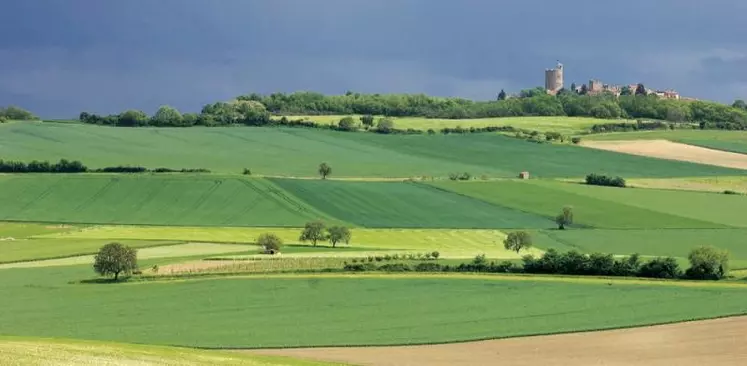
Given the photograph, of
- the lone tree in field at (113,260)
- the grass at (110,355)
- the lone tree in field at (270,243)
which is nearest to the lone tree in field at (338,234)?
the lone tree in field at (270,243)

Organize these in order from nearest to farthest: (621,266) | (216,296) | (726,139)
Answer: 1. (216,296)
2. (621,266)
3. (726,139)

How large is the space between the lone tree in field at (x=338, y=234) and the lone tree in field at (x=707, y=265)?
2593 cm

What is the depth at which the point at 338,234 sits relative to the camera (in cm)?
8331

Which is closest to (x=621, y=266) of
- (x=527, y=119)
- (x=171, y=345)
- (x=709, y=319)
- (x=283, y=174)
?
(x=709, y=319)

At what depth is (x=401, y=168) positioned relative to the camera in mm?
131875

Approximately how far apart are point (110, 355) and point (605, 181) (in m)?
85.1

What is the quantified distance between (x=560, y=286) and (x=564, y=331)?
1323 cm

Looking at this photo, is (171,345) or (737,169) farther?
(737,169)

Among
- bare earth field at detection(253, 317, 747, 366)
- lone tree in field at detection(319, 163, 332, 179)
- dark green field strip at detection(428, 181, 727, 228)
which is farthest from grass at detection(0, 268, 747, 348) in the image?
lone tree in field at detection(319, 163, 332, 179)

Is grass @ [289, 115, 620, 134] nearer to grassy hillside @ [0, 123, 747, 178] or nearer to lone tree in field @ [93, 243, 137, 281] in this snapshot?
grassy hillside @ [0, 123, 747, 178]

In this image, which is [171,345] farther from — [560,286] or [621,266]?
[621,266]

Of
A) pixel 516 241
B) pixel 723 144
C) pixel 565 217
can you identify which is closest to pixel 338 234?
pixel 516 241

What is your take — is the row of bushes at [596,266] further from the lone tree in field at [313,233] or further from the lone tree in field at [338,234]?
the lone tree in field at [313,233]

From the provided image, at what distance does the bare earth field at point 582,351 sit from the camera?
44.1 metres
